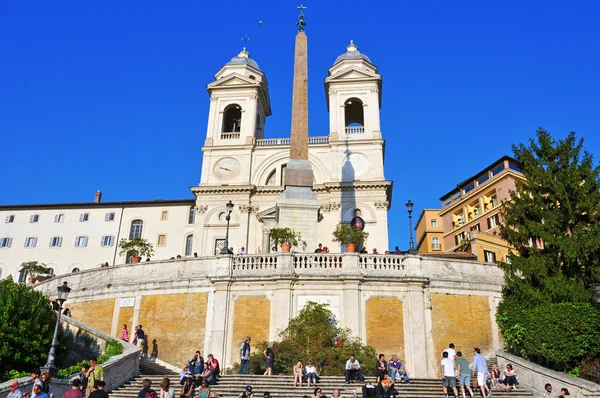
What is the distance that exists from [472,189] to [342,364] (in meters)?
42.3

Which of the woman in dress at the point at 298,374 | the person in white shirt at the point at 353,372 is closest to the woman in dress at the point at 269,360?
the woman in dress at the point at 298,374

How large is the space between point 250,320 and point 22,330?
344 inches

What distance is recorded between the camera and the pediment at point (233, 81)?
50.4 metres

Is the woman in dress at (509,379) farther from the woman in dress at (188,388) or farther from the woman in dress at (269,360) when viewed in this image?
the woman in dress at (188,388)

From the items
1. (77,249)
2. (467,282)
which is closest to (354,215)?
(467,282)

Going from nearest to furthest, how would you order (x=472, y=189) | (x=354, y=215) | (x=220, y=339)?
(x=220, y=339), (x=354, y=215), (x=472, y=189)

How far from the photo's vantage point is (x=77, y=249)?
49.8 metres

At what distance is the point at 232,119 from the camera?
52156mm

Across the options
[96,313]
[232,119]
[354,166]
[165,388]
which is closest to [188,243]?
[232,119]

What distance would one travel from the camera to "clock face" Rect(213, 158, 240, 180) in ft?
153

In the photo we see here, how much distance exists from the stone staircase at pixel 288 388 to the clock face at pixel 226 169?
95.8 feet

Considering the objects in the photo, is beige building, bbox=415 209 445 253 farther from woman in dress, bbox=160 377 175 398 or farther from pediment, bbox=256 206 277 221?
woman in dress, bbox=160 377 175 398

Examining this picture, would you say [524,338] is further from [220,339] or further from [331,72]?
[331,72]

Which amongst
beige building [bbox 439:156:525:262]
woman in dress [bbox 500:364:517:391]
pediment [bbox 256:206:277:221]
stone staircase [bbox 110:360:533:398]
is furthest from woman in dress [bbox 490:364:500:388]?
pediment [bbox 256:206:277:221]
